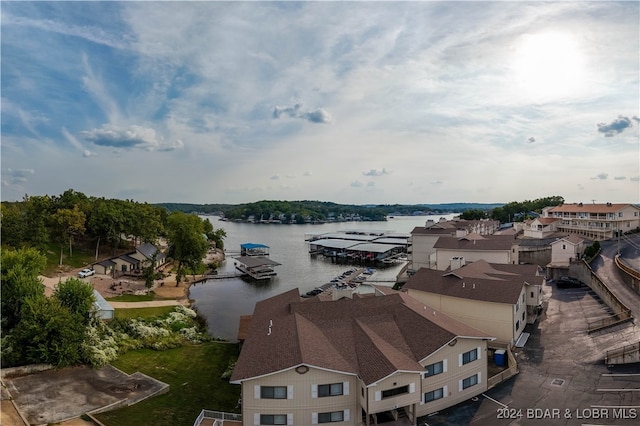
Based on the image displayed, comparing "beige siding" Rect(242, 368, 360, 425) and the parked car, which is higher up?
the parked car

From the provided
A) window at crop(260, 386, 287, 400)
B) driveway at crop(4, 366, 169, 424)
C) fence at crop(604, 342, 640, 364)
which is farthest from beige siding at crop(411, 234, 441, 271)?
window at crop(260, 386, 287, 400)

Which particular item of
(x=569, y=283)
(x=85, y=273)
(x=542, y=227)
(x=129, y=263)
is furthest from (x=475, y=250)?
(x=85, y=273)

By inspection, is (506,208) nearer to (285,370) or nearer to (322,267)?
(322,267)

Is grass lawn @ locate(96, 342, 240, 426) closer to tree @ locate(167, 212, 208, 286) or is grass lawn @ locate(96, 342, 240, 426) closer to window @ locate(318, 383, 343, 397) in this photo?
window @ locate(318, 383, 343, 397)

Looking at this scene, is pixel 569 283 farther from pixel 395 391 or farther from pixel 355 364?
pixel 355 364

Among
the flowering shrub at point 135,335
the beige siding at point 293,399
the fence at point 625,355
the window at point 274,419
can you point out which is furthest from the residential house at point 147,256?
the fence at point 625,355

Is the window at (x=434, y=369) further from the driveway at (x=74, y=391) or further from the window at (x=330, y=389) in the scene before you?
the driveway at (x=74, y=391)

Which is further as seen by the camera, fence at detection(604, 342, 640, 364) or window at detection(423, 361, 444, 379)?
fence at detection(604, 342, 640, 364)

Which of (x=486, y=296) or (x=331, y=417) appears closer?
(x=331, y=417)
